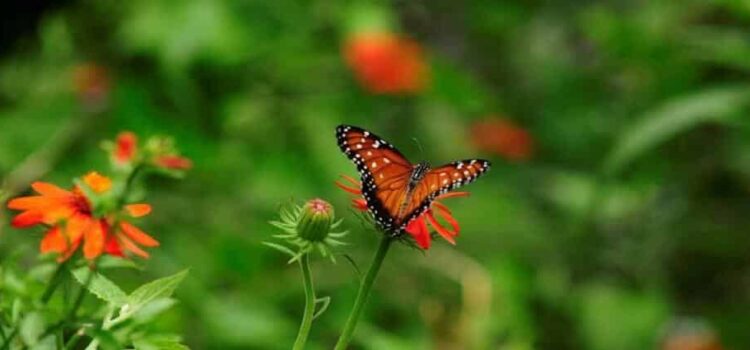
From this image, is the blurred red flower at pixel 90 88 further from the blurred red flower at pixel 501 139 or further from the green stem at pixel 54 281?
the green stem at pixel 54 281

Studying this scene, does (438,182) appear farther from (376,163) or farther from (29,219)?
(29,219)

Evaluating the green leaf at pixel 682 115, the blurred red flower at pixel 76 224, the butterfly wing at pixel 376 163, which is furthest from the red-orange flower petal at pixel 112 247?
the green leaf at pixel 682 115

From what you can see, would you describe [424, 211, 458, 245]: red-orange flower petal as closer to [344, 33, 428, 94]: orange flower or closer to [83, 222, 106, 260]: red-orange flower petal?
[83, 222, 106, 260]: red-orange flower petal

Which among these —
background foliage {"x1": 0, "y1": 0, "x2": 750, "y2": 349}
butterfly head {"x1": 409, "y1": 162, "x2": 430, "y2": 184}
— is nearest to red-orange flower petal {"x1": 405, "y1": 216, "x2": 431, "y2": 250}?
butterfly head {"x1": 409, "y1": 162, "x2": 430, "y2": 184}

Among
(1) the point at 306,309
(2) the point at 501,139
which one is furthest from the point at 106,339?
(2) the point at 501,139

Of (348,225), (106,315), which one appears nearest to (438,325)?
(348,225)
